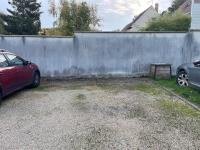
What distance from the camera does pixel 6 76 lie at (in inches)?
301

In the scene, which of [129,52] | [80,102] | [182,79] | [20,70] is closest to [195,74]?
[182,79]

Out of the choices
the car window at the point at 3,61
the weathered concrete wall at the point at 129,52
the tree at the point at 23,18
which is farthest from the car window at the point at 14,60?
the tree at the point at 23,18

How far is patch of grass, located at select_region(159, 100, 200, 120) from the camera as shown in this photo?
20.9 ft

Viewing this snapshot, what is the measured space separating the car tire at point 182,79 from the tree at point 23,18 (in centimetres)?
2816

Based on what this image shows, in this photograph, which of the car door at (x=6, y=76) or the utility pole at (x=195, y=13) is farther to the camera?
the utility pole at (x=195, y=13)

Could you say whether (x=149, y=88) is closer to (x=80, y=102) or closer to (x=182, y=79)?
(x=182, y=79)

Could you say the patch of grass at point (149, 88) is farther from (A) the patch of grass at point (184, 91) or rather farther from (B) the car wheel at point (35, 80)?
(B) the car wheel at point (35, 80)

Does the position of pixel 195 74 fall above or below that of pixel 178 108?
above

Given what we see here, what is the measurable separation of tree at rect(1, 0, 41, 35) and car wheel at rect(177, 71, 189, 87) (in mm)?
28160

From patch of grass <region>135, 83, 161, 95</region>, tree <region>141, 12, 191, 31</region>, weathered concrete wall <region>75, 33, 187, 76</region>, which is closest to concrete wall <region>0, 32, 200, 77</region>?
weathered concrete wall <region>75, 33, 187, 76</region>

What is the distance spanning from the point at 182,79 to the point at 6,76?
6111mm

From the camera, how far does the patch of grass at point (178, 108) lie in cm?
638

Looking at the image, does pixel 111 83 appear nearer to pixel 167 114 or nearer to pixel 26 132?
pixel 167 114

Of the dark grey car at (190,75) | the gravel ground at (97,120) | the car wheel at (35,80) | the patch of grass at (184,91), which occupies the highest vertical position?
the dark grey car at (190,75)
